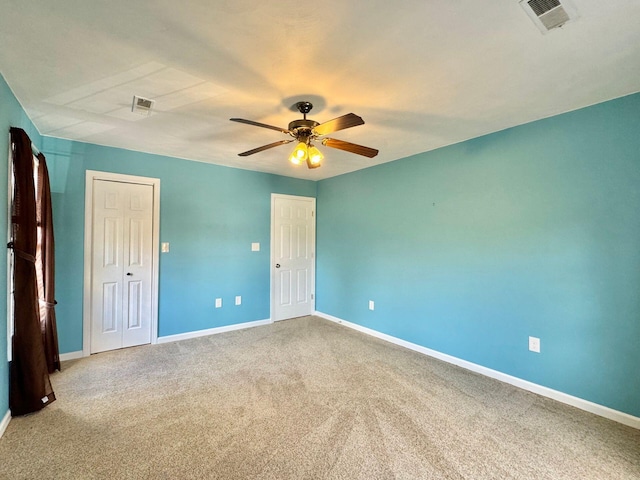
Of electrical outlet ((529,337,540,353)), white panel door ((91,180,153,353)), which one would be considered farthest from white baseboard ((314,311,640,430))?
white panel door ((91,180,153,353))

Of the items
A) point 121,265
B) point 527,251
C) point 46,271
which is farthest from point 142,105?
point 527,251

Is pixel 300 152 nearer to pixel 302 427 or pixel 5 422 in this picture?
pixel 302 427

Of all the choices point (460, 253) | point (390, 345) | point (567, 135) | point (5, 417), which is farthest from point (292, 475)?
point (567, 135)

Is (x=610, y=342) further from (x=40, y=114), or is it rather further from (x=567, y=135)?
(x=40, y=114)

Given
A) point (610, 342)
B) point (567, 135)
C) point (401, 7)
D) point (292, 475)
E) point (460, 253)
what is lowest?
point (292, 475)

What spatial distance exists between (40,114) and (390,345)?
428cm

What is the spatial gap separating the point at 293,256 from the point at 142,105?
3.06 meters

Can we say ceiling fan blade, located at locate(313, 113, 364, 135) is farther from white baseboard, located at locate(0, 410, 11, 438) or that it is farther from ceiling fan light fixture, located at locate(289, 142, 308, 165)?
white baseboard, located at locate(0, 410, 11, 438)

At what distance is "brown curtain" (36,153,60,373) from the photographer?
2.66 metres

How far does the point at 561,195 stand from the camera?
2.41 m

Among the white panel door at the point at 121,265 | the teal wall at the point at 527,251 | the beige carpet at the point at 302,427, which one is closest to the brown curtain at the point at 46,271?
the beige carpet at the point at 302,427

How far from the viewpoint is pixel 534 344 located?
100.0 inches

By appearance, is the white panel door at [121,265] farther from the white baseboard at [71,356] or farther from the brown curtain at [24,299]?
the brown curtain at [24,299]

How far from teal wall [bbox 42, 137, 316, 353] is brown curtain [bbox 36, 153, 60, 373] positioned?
14.4 inches
